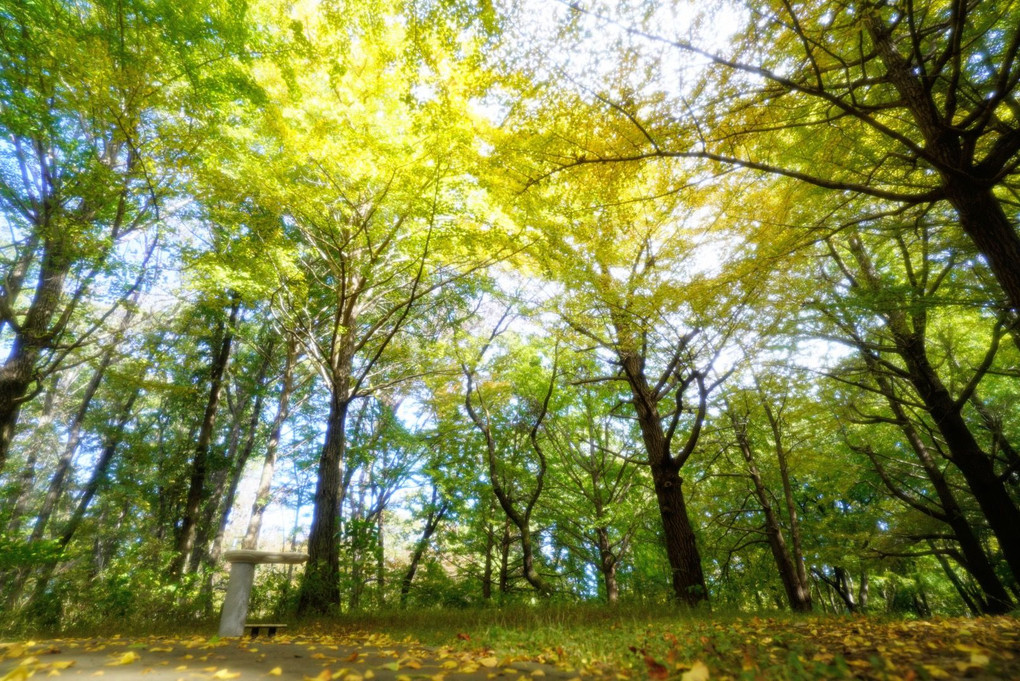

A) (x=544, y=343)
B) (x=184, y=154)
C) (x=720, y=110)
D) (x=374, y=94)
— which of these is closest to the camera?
(x=720, y=110)

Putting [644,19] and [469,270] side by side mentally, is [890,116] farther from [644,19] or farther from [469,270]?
[469,270]

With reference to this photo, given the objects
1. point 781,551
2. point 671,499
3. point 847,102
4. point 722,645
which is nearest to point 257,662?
point 722,645

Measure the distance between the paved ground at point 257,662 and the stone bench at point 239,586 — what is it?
703 mm

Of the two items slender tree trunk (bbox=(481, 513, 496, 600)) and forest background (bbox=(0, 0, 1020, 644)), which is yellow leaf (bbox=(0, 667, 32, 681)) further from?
slender tree trunk (bbox=(481, 513, 496, 600))

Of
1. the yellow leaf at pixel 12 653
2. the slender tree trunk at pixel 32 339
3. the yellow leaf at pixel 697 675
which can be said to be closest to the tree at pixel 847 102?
the yellow leaf at pixel 697 675

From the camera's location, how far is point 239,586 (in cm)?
475

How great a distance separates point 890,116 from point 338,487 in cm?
891

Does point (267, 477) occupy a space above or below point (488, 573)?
above

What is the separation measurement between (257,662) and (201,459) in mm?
9808

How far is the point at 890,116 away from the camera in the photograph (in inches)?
190

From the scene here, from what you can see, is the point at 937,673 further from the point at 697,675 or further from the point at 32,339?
the point at 32,339

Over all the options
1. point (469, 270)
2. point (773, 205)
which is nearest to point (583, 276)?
point (469, 270)

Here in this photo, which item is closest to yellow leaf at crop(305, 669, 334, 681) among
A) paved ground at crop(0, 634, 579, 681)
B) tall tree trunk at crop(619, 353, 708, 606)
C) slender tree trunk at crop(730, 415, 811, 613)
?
paved ground at crop(0, 634, 579, 681)

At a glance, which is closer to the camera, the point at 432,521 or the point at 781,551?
the point at 781,551
